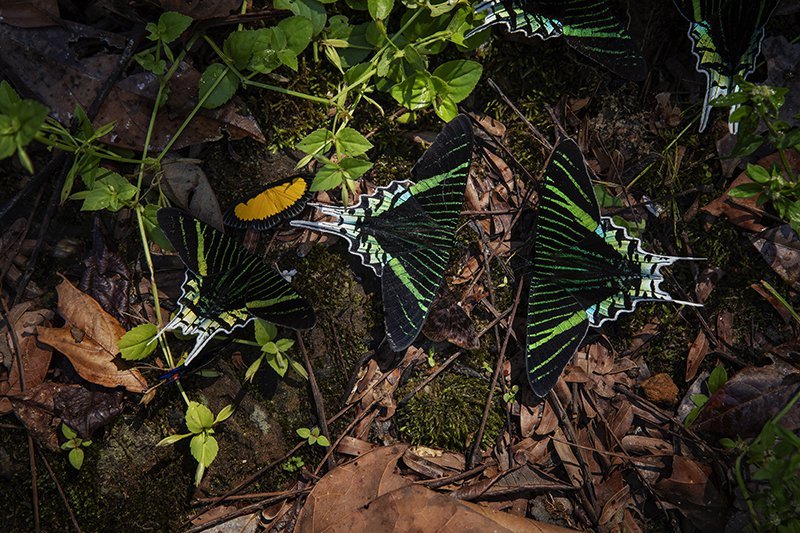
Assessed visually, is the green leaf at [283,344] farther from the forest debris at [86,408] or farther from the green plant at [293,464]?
the forest debris at [86,408]

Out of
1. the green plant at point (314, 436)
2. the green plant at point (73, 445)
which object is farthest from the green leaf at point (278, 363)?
the green plant at point (73, 445)

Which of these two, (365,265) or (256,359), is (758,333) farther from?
(256,359)

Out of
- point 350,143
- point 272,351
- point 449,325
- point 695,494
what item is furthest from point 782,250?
point 272,351

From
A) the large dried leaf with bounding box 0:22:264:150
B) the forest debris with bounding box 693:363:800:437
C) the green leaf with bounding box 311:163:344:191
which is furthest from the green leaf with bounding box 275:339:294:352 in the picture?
the forest debris with bounding box 693:363:800:437

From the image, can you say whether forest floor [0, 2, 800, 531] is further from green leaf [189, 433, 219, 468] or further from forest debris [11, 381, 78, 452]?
green leaf [189, 433, 219, 468]

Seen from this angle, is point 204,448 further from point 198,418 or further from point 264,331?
point 264,331

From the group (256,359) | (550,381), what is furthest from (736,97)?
(256,359)
